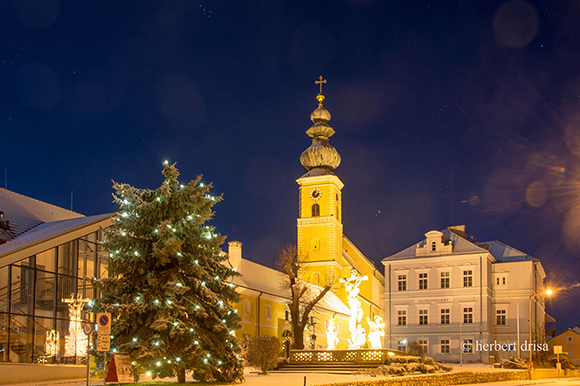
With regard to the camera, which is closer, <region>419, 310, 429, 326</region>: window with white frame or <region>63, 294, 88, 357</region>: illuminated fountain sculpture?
<region>63, 294, 88, 357</region>: illuminated fountain sculpture

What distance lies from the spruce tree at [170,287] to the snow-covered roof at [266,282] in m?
25.9

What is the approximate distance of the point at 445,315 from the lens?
5925cm

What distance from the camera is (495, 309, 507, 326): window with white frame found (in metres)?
58.9

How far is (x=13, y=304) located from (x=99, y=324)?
10.7 meters

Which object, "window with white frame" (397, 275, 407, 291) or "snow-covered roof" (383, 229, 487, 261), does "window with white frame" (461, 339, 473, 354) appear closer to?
"window with white frame" (397, 275, 407, 291)

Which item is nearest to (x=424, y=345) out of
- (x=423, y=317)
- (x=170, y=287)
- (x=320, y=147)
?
(x=423, y=317)

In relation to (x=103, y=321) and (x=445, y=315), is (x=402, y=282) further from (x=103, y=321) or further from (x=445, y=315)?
(x=103, y=321)

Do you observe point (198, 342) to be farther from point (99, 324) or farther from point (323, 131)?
point (323, 131)

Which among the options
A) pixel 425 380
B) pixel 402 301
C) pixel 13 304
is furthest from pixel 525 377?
pixel 13 304

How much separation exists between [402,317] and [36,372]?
40.5 m

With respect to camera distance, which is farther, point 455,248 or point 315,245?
point 315,245

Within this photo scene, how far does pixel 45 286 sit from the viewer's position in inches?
1097

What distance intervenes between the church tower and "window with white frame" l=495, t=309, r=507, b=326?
62.8 ft

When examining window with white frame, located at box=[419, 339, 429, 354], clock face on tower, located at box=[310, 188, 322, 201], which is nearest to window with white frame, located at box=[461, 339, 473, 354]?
window with white frame, located at box=[419, 339, 429, 354]
